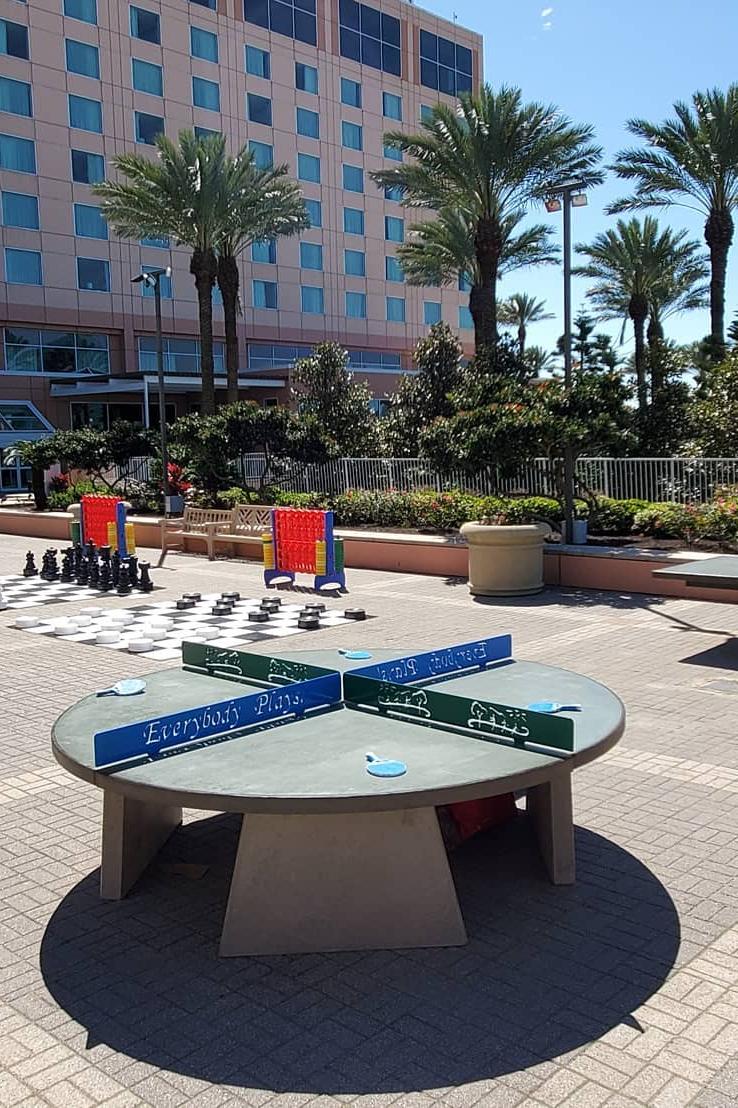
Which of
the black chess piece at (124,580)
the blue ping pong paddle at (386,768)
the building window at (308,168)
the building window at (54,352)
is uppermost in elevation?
the building window at (308,168)

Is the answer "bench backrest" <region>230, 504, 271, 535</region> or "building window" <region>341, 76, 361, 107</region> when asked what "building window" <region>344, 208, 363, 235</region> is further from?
"bench backrest" <region>230, 504, 271, 535</region>

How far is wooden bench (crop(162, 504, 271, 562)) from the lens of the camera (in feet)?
55.5

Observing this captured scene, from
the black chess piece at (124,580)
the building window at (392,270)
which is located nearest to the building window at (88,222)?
the building window at (392,270)

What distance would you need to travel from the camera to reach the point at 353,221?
53.1 m

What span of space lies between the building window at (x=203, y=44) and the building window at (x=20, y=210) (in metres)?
11.7

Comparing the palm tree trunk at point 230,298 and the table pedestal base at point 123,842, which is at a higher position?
the palm tree trunk at point 230,298

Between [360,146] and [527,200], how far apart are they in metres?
31.6

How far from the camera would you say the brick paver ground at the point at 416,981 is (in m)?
3.08

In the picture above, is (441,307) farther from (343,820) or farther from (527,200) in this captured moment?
(343,820)

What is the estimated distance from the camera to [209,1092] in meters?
3.04

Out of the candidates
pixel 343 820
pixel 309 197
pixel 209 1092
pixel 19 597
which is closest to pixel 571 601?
pixel 19 597

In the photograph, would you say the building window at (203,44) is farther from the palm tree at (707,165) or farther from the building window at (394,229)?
the palm tree at (707,165)

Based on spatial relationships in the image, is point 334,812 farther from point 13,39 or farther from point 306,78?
point 306,78

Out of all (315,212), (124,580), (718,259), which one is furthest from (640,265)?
(124,580)
